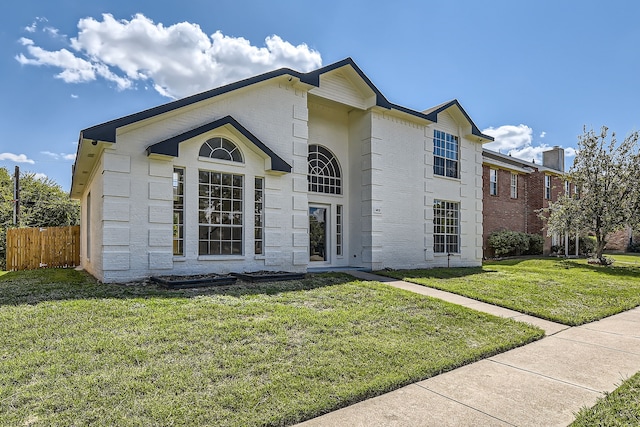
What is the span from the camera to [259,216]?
11.0 metres

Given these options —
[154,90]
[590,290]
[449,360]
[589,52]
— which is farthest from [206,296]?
[589,52]

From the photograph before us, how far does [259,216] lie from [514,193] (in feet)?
61.2

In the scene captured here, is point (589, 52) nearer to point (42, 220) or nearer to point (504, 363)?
point (504, 363)

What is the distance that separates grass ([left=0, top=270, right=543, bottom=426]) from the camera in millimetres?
3463

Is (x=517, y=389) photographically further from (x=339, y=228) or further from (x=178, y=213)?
(x=339, y=228)

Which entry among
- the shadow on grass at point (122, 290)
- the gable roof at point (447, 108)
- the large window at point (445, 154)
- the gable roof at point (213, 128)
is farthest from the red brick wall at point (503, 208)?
the shadow on grass at point (122, 290)

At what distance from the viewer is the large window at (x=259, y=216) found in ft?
35.8

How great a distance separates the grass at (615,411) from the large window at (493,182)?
63.0ft

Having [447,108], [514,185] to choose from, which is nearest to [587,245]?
[514,185]

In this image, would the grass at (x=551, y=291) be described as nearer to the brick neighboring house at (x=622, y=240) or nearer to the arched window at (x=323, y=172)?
the arched window at (x=323, y=172)

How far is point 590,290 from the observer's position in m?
10.6

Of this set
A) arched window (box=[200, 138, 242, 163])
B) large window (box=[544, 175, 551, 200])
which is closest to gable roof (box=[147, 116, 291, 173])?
arched window (box=[200, 138, 242, 163])

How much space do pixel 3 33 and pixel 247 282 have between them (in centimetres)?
1114

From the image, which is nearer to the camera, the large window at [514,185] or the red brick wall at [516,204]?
the red brick wall at [516,204]
